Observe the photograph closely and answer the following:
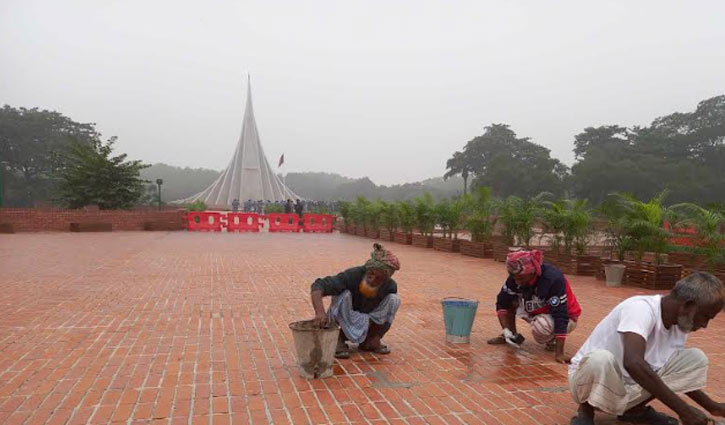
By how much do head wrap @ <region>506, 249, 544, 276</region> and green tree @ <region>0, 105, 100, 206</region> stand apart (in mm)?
40268

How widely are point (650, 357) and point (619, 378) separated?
19cm

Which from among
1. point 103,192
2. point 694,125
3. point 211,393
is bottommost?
point 211,393

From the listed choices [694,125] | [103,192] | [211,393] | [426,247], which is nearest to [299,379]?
[211,393]

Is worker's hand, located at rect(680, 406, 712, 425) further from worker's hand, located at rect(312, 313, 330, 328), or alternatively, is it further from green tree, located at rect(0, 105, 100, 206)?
green tree, located at rect(0, 105, 100, 206)

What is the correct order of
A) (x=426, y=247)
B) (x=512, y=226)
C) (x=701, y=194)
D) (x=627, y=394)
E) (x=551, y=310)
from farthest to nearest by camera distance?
(x=701, y=194)
(x=426, y=247)
(x=512, y=226)
(x=551, y=310)
(x=627, y=394)

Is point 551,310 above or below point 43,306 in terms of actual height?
above

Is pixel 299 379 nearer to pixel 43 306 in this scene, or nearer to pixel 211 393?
pixel 211 393

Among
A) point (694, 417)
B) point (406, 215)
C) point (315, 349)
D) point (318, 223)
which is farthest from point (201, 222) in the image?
point (694, 417)

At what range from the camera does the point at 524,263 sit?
357cm

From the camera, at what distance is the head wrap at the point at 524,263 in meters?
3.56

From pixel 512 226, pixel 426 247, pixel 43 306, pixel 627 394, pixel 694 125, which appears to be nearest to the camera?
pixel 627 394

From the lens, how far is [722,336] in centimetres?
465

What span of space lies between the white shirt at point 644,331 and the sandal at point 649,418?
413 millimetres

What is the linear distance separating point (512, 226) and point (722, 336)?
18.6 ft
